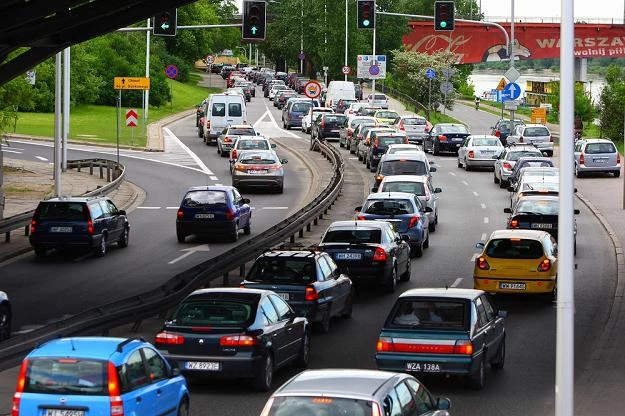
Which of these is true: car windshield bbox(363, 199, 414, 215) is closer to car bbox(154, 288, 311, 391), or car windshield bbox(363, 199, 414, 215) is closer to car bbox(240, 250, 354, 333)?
car bbox(240, 250, 354, 333)

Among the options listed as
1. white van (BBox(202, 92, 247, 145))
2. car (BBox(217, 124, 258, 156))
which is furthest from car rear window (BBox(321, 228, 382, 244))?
white van (BBox(202, 92, 247, 145))

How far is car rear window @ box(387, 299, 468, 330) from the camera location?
65.1ft

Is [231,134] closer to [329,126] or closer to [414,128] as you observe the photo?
[329,126]

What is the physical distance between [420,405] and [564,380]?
154cm

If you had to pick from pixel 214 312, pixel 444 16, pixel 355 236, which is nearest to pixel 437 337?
pixel 214 312

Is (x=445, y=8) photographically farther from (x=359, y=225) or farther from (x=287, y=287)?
(x=287, y=287)

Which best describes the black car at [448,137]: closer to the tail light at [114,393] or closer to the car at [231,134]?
the car at [231,134]

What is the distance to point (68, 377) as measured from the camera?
1466 centimetres

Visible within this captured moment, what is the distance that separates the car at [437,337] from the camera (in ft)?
64.0

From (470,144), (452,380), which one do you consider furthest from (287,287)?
(470,144)

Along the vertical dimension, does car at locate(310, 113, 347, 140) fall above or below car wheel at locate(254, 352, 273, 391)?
above

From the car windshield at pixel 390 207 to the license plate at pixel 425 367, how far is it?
15.8 meters

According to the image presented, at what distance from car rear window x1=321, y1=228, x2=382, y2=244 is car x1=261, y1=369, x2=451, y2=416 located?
15.5 m

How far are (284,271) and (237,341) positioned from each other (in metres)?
5.38
